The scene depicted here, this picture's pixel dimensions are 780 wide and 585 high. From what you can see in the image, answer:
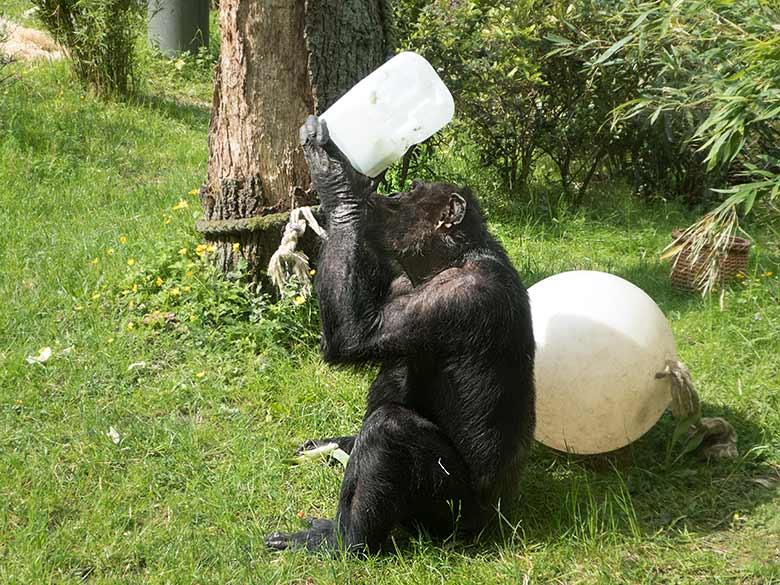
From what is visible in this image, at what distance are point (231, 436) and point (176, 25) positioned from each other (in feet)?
26.2

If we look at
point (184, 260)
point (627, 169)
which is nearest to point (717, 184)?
point (627, 169)

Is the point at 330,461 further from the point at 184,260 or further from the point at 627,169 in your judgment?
the point at 627,169

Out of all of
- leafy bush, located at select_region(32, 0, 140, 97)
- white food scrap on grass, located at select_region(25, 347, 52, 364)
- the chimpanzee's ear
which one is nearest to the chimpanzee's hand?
the chimpanzee's ear

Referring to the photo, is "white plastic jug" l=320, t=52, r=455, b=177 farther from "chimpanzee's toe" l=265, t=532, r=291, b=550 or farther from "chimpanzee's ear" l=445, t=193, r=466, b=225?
"chimpanzee's toe" l=265, t=532, r=291, b=550

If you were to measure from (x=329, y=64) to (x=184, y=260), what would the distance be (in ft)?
4.87

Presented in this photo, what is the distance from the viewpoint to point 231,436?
4.43m

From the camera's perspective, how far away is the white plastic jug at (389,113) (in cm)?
376

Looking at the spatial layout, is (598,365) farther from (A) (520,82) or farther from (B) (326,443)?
(A) (520,82)

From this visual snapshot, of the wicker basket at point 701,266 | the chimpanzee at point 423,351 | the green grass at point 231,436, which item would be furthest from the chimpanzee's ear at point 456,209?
the wicker basket at point 701,266

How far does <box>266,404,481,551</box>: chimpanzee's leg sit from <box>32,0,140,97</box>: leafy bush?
20.7 ft

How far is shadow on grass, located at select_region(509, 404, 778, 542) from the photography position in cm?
377

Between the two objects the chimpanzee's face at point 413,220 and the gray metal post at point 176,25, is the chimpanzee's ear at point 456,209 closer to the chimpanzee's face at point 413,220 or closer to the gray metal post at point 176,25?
the chimpanzee's face at point 413,220

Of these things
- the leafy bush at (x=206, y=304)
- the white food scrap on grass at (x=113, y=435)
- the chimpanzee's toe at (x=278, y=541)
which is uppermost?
the leafy bush at (x=206, y=304)

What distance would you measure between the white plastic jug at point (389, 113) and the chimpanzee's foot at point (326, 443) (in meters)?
1.31
